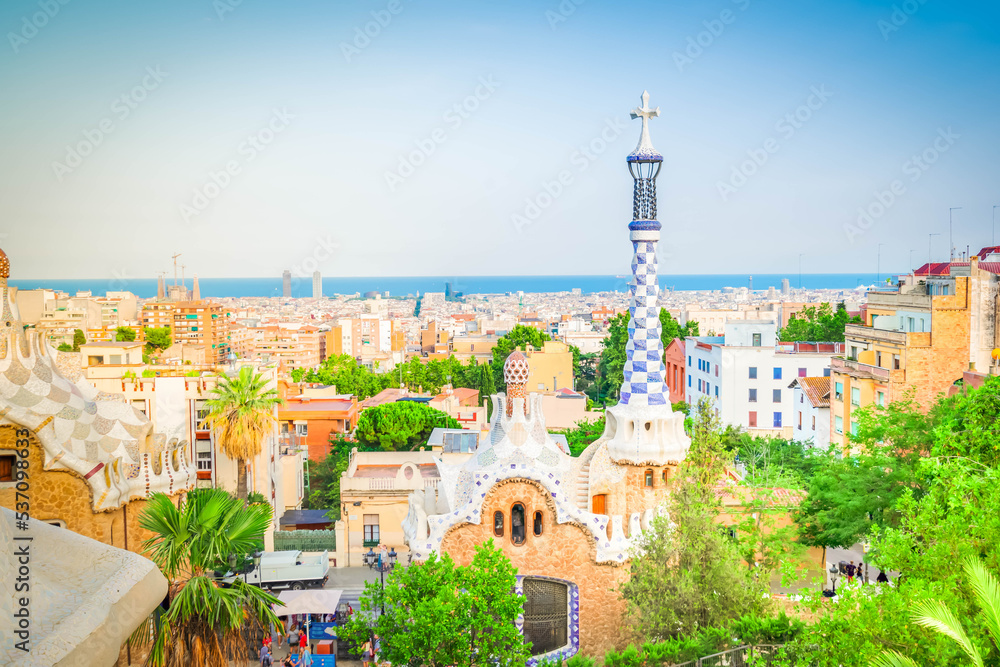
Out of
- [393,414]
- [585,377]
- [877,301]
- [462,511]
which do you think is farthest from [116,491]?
[585,377]

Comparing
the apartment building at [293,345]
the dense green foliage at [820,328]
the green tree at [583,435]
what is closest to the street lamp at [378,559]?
the green tree at [583,435]

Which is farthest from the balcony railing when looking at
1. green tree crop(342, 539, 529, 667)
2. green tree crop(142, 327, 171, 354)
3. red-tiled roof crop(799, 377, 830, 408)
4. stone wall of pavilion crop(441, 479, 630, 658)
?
green tree crop(142, 327, 171, 354)

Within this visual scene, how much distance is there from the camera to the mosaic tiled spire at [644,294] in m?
19.3

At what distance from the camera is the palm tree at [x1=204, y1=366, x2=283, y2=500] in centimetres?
2889

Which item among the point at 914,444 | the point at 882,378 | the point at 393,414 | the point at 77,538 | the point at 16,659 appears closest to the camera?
the point at 16,659

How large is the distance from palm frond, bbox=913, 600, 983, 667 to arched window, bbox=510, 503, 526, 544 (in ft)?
31.2

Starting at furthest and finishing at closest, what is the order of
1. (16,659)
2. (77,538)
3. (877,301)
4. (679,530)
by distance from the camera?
(877,301)
(679,530)
(77,538)
(16,659)

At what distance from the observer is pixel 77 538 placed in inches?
242

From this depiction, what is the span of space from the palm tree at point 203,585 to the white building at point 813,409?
33.4 m

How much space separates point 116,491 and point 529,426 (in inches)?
363

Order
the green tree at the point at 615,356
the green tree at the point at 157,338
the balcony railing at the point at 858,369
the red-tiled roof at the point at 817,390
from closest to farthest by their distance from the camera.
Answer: the balcony railing at the point at 858,369
the red-tiled roof at the point at 817,390
the green tree at the point at 157,338
the green tree at the point at 615,356

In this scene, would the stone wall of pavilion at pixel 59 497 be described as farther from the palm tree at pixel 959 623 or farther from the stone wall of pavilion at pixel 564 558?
the palm tree at pixel 959 623

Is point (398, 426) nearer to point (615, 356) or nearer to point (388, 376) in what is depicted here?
point (615, 356)

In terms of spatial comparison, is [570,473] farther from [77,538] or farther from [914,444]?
[77,538]
